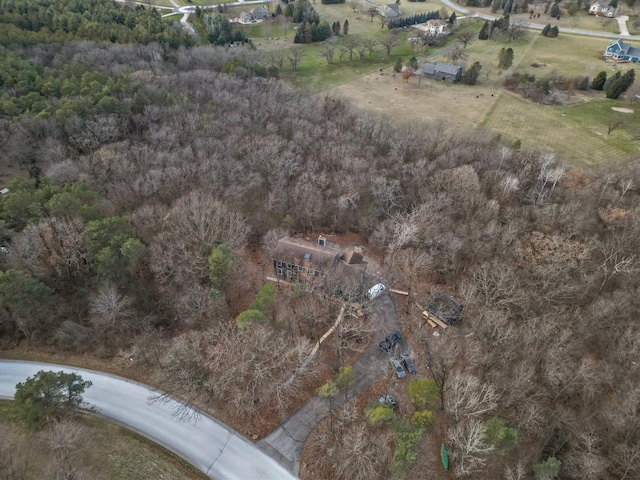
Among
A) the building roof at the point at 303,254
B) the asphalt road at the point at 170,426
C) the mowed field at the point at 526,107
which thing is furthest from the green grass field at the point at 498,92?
the asphalt road at the point at 170,426

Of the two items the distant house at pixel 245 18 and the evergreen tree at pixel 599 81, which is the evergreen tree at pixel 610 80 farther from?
the distant house at pixel 245 18

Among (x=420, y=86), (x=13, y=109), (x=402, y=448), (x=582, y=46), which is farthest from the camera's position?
(x=582, y=46)

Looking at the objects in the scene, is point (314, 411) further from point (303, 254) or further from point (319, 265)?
point (303, 254)

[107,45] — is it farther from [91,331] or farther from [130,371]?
[130,371]

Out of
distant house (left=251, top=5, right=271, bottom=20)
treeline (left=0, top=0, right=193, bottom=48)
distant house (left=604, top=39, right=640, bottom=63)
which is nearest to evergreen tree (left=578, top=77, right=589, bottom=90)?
distant house (left=604, top=39, right=640, bottom=63)

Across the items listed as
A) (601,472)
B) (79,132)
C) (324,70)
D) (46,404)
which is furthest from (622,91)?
(46,404)

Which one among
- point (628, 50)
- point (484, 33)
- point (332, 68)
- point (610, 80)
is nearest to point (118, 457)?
point (332, 68)

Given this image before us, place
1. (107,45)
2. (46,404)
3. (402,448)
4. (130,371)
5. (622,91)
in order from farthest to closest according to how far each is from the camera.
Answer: (622,91), (107,45), (130,371), (46,404), (402,448)
